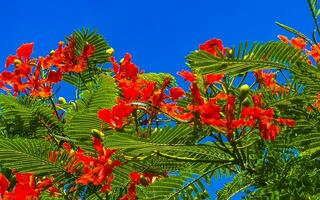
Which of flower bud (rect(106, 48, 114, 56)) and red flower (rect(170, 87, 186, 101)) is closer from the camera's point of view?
red flower (rect(170, 87, 186, 101))

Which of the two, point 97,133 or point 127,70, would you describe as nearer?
point 97,133

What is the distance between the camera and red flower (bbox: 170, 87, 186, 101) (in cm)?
295

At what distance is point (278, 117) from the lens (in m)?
2.58

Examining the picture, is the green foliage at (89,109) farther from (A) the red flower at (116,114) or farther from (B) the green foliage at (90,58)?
(B) the green foliage at (90,58)

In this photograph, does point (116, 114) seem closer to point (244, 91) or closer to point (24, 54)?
point (244, 91)

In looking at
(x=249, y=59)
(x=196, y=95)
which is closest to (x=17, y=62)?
(x=196, y=95)

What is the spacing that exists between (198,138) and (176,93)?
20.0 inches

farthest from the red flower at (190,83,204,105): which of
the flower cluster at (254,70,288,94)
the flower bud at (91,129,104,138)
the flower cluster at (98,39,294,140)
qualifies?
the flower cluster at (254,70,288,94)

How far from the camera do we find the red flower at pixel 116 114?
2.63 m

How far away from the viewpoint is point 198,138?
2516 mm

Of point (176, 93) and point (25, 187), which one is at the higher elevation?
point (176, 93)

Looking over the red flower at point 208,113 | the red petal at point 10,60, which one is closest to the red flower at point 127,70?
the red petal at point 10,60

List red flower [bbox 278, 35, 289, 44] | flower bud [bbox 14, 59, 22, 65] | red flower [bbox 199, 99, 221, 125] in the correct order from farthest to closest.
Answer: flower bud [bbox 14, 59, 22, 65] < red flower [bbox 278, 35, 289, 44] < red flower [bbox 199, 99, 221, 125]

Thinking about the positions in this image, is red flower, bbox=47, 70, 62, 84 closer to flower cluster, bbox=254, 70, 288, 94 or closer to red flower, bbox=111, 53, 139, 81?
red flower, bbox=111, 53, 139, 81
